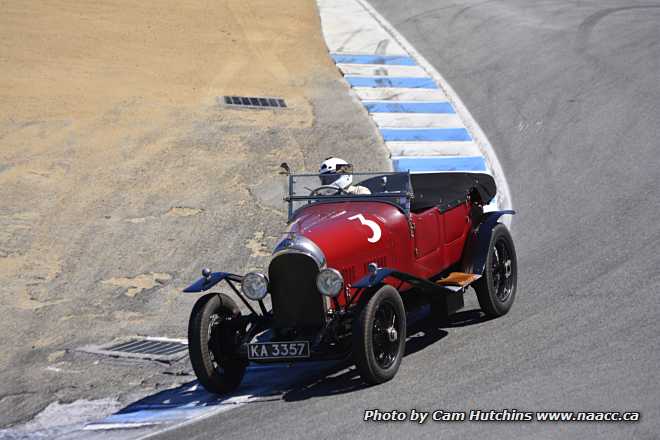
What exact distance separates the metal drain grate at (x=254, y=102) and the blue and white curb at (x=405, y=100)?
1690 mm

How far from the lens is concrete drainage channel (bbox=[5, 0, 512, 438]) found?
805 centimetres

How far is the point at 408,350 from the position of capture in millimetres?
8828

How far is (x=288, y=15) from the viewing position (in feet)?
77.9

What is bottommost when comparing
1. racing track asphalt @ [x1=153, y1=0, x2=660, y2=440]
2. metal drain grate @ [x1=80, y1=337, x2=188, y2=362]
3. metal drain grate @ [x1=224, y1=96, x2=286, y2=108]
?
metal drain grate @ [x1=80, y1=337, x2=188, y2=362]

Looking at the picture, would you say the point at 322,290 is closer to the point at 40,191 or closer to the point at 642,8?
the point at 40,191

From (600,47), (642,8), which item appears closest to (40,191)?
(600,47)

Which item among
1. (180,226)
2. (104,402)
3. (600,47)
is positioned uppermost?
(600,47)

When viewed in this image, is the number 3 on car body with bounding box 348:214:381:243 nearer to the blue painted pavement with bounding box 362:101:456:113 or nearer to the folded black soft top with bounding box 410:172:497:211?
the folded black soft top with bounding box 410:172:497:211

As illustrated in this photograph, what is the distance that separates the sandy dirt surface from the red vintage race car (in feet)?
3.96

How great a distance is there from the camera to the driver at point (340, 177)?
30.5ft

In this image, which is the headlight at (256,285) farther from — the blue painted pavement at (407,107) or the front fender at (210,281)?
the blue painted pavement at (407,107)

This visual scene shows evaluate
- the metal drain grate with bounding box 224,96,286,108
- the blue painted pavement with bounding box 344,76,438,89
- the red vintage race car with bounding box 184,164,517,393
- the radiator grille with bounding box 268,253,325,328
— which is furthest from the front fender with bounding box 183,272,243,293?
the blue painted pavement with bounding box 344,76,438,89

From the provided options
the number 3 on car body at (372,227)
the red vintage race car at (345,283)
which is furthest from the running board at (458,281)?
the number 3 on car body at (372,227)

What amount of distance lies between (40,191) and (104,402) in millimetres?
6047
